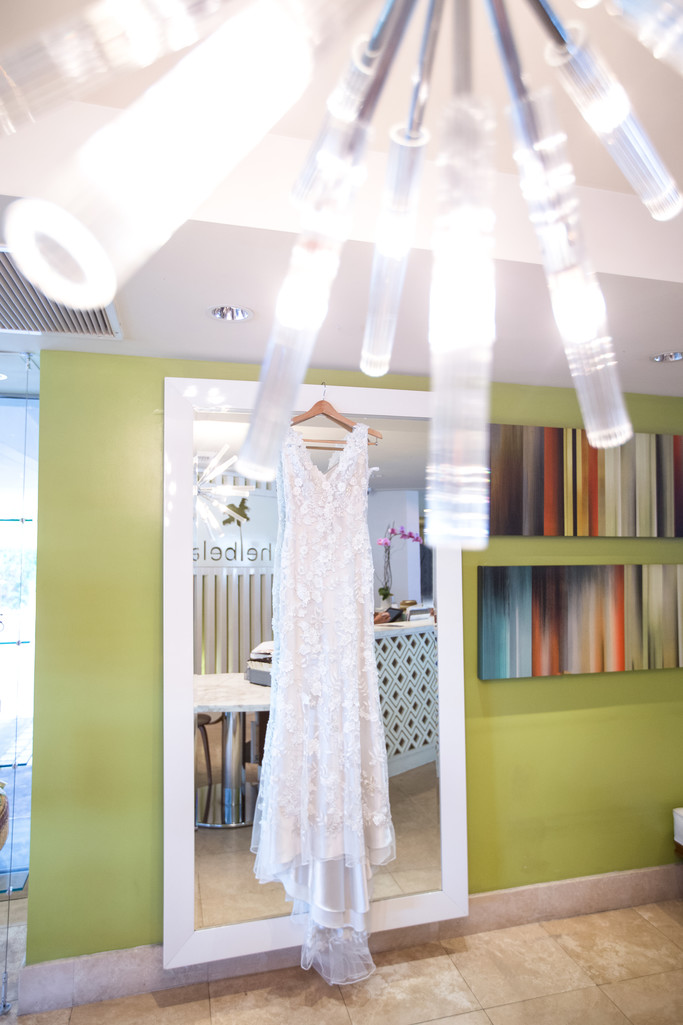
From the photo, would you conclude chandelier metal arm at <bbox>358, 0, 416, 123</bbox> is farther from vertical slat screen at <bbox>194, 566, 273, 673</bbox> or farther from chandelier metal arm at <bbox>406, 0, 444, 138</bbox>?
vertical slat screen at <bbox>194, 566, 273, 673</bbox>

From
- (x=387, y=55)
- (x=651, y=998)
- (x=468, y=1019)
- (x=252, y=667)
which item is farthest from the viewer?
(x=252, y=667)

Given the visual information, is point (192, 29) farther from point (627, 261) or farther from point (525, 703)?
point (525, 703)

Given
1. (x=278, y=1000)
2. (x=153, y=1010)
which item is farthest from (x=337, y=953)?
(x=153, y=1010)

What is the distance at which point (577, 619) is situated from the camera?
2.67m

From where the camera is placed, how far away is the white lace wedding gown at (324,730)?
2.09m

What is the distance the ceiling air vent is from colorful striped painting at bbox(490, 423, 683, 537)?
1534 mm

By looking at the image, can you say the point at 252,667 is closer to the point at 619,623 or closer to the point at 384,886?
the point at 384,886

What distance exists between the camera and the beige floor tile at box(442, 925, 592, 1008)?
2148 millimetres

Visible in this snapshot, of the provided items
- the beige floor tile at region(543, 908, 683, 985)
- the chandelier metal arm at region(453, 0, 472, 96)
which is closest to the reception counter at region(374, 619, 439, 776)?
the beige floor tile at region(543, 908, 683, 985)

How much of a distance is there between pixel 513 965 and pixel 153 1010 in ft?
4.13

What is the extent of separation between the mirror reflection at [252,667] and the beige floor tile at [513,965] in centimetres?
28

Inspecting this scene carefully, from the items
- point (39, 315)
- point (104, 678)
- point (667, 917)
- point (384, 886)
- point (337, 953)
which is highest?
point (39, 315)

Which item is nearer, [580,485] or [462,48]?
[462,48]

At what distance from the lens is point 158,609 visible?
7.43 ft
